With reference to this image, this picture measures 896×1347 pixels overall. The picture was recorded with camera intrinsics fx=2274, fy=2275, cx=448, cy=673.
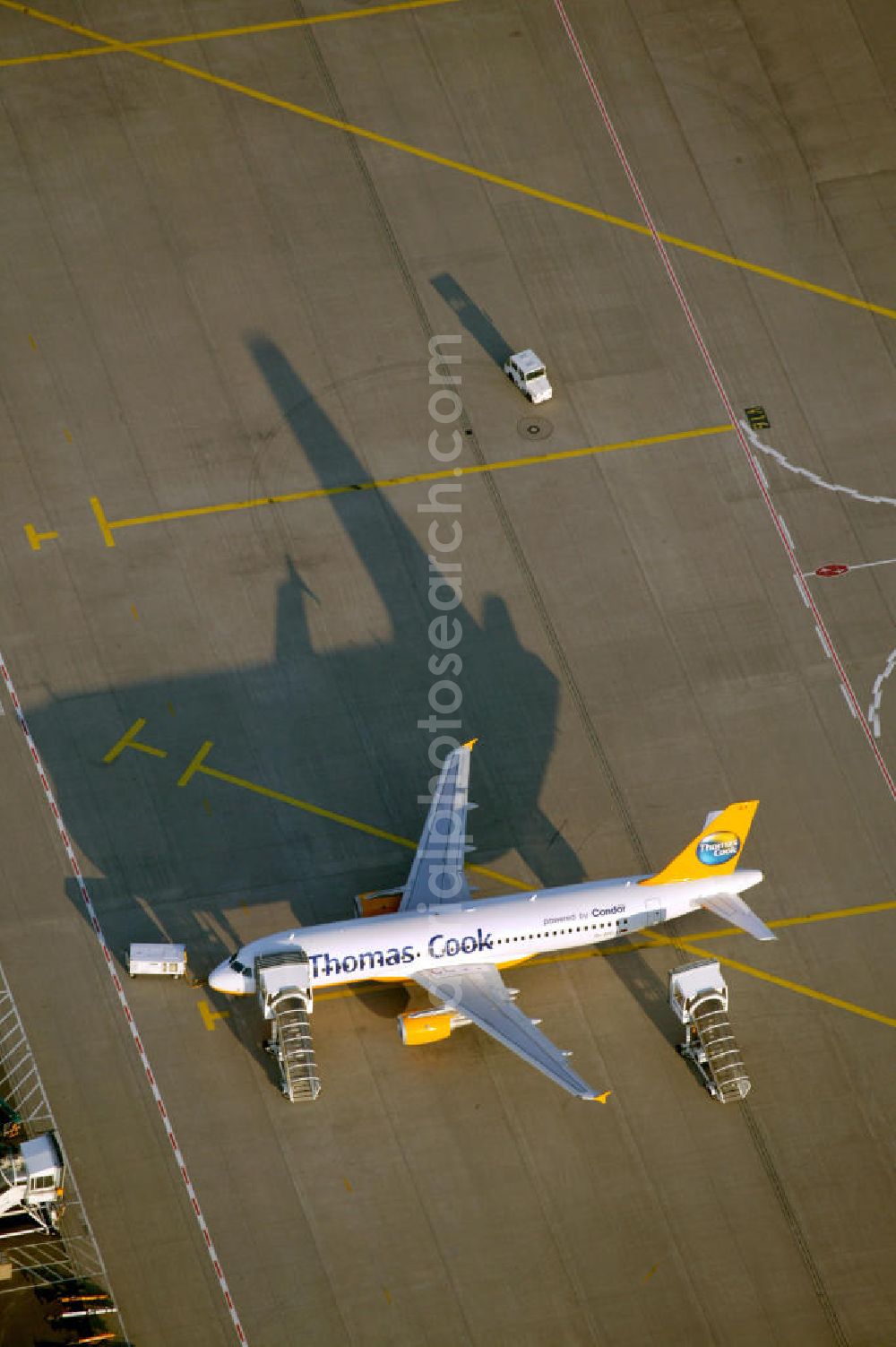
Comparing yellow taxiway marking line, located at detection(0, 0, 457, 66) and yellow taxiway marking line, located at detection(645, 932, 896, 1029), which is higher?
yellow taxiway marking line, located at detection(0, 0, 457, 66)

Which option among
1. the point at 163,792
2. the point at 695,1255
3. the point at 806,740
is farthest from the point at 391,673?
the point at 695,1255

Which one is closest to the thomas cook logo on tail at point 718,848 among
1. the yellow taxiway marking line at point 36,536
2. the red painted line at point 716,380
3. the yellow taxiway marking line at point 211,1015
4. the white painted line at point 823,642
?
the red painted line at point 716,380

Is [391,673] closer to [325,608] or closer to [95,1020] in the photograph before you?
[325,608]

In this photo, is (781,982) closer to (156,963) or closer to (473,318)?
(156,963)

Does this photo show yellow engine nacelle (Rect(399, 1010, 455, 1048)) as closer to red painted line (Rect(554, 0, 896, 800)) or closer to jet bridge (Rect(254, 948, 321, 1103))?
jet bridge (Rect(254, 948, 321, 1103))

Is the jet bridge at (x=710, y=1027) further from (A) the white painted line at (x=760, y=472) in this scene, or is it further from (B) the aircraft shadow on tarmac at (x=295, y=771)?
(A) the white painted line at (x=760, y=472)

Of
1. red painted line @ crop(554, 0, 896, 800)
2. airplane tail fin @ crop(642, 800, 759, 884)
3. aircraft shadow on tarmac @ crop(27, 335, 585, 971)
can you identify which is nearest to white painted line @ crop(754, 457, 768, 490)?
red painted line @ crop(554, 0, 896, 800)
